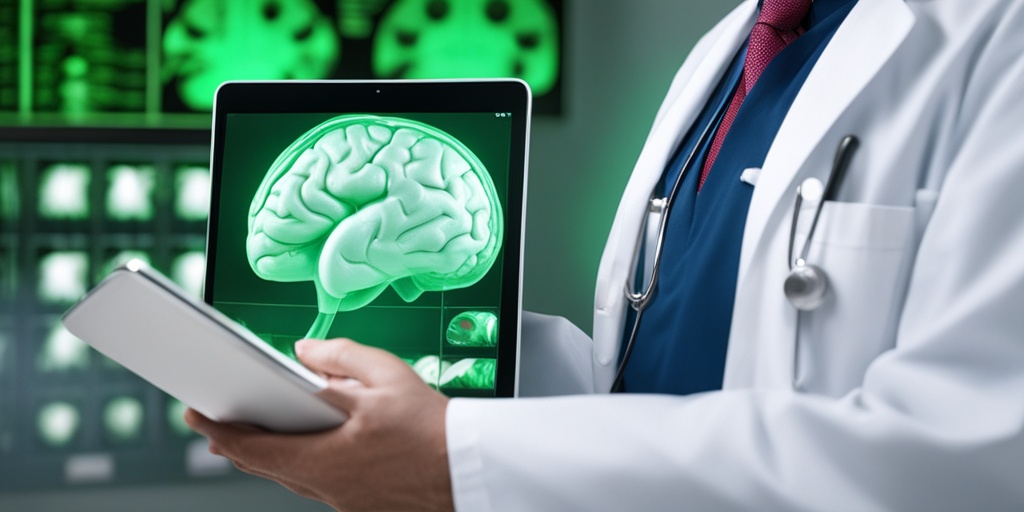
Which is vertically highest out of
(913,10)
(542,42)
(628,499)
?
(542,42)

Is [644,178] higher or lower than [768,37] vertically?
lower

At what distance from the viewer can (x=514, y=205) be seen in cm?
70

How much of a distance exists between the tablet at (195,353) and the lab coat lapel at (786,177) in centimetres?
30

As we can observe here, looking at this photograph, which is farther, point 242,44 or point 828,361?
point 242,44

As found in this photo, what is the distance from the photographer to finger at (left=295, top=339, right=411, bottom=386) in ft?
1.69

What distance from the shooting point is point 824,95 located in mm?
604

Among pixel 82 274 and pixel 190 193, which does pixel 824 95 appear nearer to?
pixel 190 193

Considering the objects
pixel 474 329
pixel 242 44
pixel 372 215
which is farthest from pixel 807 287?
pixel 242 44

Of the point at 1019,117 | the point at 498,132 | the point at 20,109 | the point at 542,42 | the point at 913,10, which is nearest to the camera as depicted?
the point at 1019,117

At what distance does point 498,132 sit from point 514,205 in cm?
7

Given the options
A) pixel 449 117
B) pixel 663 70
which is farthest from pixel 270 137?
pixel 663 70

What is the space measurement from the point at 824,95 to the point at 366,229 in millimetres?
393

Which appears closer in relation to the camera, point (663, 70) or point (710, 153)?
point (710, 153)

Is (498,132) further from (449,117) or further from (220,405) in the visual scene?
(220,405)
